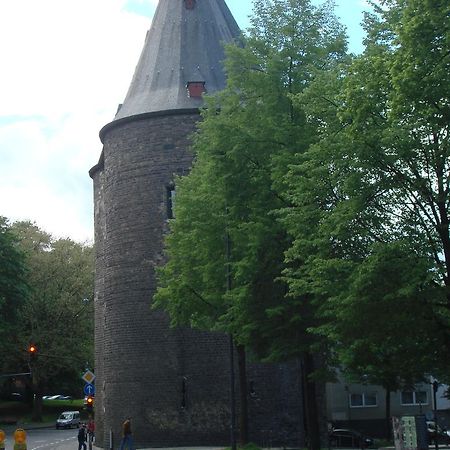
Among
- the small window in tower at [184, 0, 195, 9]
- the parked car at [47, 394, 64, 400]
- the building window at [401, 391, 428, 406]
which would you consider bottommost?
the building window at [401, 391, 428, 406]

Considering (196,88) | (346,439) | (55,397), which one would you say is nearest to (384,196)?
(196,88)

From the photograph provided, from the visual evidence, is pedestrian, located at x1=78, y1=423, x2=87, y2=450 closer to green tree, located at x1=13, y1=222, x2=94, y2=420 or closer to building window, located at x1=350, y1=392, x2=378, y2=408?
building window, located at x1=350, y1=392, x2=378, y2=408

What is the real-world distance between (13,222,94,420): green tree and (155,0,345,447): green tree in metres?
40.3

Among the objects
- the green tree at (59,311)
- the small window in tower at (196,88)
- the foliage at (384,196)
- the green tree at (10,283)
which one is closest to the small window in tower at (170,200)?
the small window in tower at (196,88)

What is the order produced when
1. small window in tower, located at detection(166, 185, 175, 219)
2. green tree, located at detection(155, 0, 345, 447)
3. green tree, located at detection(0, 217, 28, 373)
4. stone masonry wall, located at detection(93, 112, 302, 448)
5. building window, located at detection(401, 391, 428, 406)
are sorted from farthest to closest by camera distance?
building window, located at detection(401, 391, 428, 406) → green tree, located at detection(0, 217, 28, 373) → small window in tower, located at detection(166, 185, 175, 219) → stone masonry wall, located at detection(93, 112, 302, 448) → green tree, located at detection(155, 0, 345, 447)

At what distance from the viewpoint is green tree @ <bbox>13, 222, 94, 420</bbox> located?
6488cm

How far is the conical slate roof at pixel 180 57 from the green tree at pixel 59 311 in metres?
27.7

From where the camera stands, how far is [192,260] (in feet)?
93.0

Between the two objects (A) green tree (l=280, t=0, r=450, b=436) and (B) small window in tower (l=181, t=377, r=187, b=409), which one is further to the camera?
(B) small window in tower (l=181, t=377, r=187, b=409)

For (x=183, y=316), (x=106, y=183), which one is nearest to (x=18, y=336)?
(x=106, y=183)

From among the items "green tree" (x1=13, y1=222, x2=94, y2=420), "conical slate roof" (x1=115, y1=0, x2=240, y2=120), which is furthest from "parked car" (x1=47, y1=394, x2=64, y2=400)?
"conical slate roof" (x1=115, y1=0, x2=240, y2=120)

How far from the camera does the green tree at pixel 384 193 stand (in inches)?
717

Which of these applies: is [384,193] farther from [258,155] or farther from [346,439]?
[346,439]

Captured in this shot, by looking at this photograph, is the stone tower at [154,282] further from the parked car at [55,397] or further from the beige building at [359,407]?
the parked car at [55,397]
